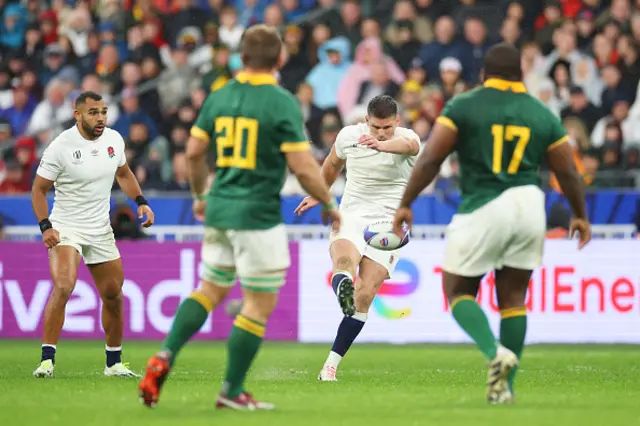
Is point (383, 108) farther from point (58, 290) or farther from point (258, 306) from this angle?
point (258, 306)

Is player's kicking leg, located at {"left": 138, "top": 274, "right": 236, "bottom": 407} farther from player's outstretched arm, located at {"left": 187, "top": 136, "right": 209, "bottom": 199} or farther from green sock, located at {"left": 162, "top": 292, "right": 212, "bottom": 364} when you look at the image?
player's outstretched arm, located at {"left": 187, "top": 136, "right": 209, "bottom": 199}

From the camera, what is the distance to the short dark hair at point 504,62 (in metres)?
8.97

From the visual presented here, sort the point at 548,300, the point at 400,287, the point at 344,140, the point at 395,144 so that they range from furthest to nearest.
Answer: the point at 400,287
the point at 548,300
the point at 344,140
the point at 395,144

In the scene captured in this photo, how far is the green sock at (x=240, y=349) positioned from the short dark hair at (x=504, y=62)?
2340mm

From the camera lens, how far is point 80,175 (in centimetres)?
1212

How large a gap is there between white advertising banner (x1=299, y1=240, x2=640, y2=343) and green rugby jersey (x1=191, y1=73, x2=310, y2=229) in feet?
27.2

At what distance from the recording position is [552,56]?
819 inches

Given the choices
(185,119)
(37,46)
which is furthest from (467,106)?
(37,46)

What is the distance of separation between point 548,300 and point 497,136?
26.9 ft

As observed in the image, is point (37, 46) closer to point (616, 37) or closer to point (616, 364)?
point (616, 37)

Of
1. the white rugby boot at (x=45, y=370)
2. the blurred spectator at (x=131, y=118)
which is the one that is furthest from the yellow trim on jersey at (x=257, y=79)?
the blurred spectator at (x=131, y=118)

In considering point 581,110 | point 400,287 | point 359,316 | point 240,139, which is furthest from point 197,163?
point 581,110

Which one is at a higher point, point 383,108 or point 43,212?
point 383,108

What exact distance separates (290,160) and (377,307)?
8516 millimetres
